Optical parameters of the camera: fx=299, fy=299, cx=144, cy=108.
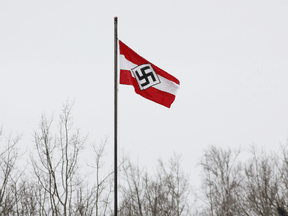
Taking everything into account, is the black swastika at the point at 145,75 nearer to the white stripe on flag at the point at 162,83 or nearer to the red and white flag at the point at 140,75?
the red and white flag at the point at 140,75

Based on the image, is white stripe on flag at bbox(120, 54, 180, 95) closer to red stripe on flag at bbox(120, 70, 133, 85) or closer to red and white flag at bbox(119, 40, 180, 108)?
red and white flag at bbox(119, 40, 180, 108)

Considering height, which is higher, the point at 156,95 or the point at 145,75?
the point at 145,75

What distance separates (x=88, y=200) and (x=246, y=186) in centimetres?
2008

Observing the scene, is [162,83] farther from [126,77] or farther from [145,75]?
[126,77]

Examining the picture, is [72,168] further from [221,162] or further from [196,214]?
[221,162]

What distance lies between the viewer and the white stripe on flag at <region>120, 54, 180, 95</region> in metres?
7.54

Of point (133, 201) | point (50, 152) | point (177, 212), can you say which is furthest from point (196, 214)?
point (50, 152)

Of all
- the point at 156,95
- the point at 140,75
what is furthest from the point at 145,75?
the point at 156,95

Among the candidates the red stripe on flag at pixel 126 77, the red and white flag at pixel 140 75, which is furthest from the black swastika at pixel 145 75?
the red stripe on flag at pixel 126 77

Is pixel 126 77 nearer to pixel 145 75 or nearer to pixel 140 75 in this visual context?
pixel 140 75

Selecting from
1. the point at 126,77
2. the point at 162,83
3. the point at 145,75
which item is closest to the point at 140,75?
the point at 145,75

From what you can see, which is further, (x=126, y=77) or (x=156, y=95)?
(x=156, y=95)

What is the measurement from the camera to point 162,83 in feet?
25.7

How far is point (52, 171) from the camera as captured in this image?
1117 cm
